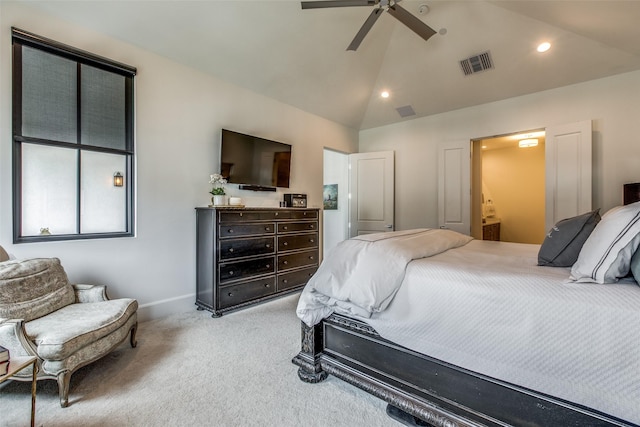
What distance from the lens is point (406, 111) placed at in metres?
5.03

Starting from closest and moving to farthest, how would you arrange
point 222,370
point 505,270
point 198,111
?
1. point 505,270
2. point 222,370
3. point 198,111

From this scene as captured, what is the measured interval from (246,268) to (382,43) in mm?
3527

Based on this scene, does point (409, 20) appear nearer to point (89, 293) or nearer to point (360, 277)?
point (360, 277)

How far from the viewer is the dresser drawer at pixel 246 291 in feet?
10.4

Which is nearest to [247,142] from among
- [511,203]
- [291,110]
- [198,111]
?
[198,111]

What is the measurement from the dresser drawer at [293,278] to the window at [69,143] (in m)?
1.85

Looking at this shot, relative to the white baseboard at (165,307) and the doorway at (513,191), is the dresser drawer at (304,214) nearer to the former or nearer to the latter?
the white baseboard at (165,307)

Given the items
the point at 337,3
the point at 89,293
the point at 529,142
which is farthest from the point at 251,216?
the point at 529,142

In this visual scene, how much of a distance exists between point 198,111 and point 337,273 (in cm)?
278

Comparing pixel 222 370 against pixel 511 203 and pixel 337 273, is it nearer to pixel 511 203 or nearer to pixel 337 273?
pixel 337 273

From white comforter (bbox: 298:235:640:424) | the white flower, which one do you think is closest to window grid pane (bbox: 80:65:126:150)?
the white flower

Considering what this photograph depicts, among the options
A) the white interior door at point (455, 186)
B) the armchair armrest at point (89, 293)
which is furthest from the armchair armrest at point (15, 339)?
the white interior door at point (455, 186)

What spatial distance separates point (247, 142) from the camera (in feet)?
12.3

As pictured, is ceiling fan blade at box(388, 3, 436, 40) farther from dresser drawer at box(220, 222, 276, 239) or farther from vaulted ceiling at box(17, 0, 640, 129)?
dresser drawer at box(220, 222, 276, 239)
